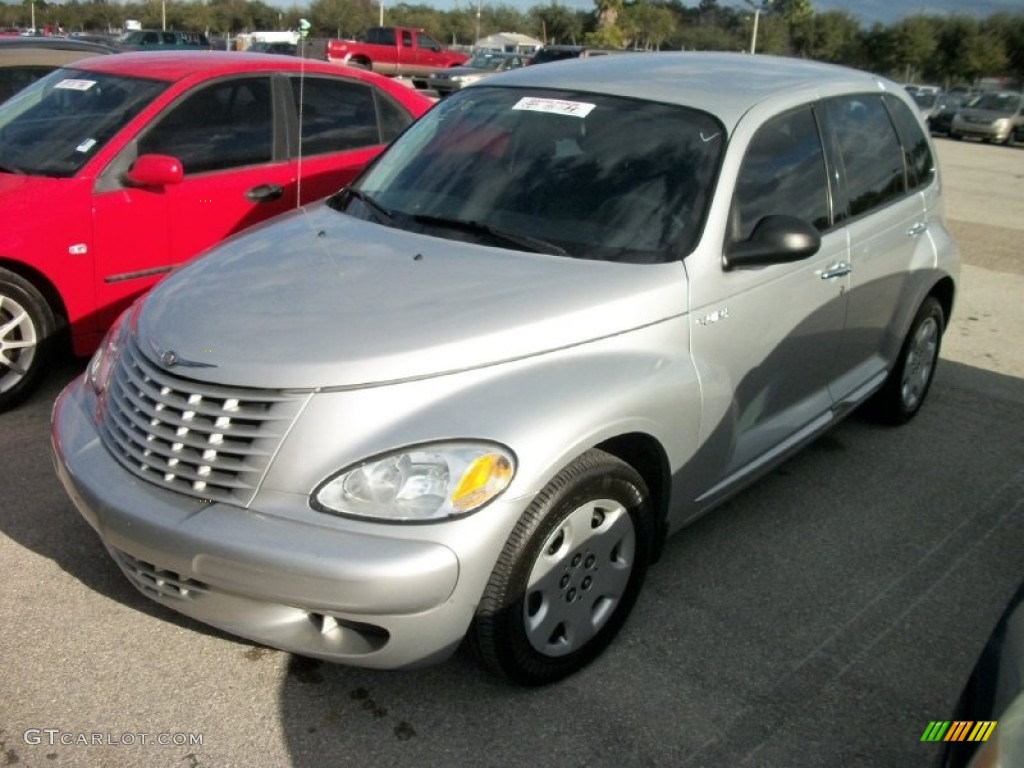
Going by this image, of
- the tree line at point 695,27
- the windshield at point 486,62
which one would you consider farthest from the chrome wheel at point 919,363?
the tree line at point 695,27

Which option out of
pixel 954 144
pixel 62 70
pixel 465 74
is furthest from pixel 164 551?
pixel 954 144

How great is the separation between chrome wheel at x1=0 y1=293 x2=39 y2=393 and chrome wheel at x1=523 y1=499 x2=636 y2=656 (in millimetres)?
3206

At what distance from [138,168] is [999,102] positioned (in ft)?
105

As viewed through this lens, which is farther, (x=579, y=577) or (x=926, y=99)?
(x=926, y=99)

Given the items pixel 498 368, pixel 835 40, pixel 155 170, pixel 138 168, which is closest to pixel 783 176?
pixel 498 368

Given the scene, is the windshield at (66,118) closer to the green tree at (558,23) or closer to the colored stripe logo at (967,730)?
the colored stripe logo at (967,730)

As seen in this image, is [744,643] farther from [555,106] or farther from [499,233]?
[555,106]

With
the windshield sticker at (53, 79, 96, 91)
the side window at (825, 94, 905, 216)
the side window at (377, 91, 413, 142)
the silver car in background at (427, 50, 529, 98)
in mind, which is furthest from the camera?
the silver car in background at (427, 50, 529, 98)

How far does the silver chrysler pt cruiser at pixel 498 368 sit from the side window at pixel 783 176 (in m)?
0.02

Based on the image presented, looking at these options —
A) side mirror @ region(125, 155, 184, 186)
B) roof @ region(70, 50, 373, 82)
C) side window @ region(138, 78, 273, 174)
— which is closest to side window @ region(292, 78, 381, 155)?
roof @ region(70, 50, 373, 82)

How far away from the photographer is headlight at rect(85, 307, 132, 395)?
3.29 meters

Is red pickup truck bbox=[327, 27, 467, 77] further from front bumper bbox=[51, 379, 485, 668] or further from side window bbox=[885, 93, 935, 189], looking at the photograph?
front bumper bbox=[51, 379, 485, 668]

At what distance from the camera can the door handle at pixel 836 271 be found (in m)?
4.08

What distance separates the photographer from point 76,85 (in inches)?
224
